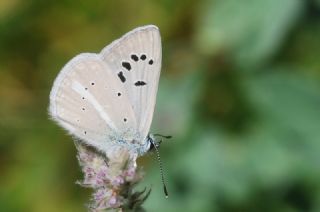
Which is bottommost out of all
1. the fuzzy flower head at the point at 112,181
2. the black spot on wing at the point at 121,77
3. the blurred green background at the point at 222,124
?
the fuzzy flower head at the point at 112,181

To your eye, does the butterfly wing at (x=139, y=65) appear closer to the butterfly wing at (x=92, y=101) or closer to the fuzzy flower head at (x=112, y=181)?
the butterfly wing at (x=92, y=101)

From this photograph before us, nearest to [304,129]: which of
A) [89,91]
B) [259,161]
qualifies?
[259,161]

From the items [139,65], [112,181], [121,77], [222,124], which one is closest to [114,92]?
[121,77]

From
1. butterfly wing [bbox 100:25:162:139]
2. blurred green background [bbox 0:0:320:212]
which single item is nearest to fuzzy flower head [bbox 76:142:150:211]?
butterfly wing [bbox 100:25:162:139]

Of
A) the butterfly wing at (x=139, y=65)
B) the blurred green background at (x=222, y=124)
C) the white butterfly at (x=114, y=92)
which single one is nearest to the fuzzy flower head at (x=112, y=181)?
the white butterfly at (x=114, y=92)

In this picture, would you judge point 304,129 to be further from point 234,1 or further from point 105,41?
point 105,41

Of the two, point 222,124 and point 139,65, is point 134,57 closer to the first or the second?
point 139,65
